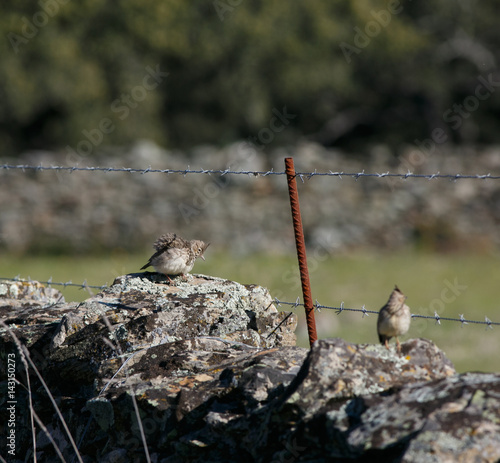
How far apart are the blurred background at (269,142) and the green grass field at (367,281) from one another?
0.23 ft

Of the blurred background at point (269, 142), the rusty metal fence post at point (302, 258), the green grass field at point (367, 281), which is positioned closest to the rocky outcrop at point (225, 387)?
the rusty metal fence post at point (302, 258)

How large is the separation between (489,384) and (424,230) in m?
16.6

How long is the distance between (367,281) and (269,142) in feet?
63.6

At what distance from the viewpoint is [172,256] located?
233 inches

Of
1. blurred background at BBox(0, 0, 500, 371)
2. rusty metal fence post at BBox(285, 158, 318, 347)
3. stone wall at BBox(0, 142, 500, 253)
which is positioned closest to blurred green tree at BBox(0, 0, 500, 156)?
blurred background at BBox(0, 0, 500, 371)

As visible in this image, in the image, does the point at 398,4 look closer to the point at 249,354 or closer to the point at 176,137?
the point at 176,137

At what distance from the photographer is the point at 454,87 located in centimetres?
3706

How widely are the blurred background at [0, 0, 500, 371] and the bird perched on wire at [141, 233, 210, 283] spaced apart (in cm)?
717

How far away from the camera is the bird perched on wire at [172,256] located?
5918 millimetres

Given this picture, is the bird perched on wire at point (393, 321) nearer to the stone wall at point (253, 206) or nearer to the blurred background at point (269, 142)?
the blurred background at point (269, 142)

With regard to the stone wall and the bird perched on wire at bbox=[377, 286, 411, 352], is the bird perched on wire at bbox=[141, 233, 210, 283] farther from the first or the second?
the stone wall

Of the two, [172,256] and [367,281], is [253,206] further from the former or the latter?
[172,256]

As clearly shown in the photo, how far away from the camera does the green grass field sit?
1366 cm

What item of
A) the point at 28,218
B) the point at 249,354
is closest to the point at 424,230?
the point at 28,218
